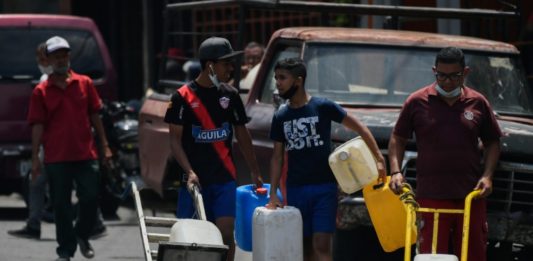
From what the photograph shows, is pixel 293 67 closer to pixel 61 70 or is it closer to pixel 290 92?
pixel 290 92

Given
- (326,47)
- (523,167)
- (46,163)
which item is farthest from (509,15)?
(46,163)

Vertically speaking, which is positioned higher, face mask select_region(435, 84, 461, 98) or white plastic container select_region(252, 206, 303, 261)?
face mask select_region(435, 84, 461, 98)

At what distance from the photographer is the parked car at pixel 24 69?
51.0 feet

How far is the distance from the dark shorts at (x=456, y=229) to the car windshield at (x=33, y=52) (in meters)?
7.65

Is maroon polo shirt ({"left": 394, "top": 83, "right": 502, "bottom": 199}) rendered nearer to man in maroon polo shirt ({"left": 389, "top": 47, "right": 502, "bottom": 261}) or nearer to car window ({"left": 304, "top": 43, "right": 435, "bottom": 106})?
man in maroon polo shirt ({"left": 389, "top": 47, "right": 502, "bottom": 261})

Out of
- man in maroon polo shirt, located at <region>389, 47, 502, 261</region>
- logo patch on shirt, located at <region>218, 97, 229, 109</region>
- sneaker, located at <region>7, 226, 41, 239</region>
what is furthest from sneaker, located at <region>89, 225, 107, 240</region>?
man in maroon polo shirt, located at <region>389, 47, 502, 261</region>

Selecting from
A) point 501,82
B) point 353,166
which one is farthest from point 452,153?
point 501,82

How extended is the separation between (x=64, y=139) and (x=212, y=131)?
8.70 feet

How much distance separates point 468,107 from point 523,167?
1.44 m

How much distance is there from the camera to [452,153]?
8.83 metres

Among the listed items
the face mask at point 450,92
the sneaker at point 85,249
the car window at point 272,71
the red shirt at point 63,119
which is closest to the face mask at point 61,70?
the red shirt at point 63,119

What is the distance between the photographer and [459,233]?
29.0 ft

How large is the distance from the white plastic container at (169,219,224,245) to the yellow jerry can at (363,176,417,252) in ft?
4.09

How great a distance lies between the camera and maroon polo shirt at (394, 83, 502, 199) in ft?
28.9
